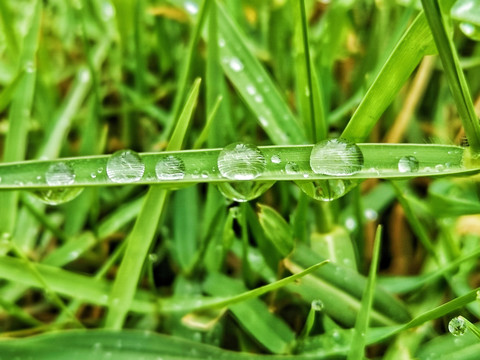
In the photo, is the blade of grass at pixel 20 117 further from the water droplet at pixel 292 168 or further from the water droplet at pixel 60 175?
the water droplet at pixel 292 168

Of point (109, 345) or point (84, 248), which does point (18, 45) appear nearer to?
point (84, 248)

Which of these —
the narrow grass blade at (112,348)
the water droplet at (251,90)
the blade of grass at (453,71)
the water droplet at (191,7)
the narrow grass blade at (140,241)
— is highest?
the water droplet at (191,7)

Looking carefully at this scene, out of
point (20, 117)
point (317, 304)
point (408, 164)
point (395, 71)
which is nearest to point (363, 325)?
point (317, 304)

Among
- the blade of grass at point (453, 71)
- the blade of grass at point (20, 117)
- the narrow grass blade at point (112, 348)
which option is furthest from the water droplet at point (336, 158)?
the blade of grass at point (20, 117)

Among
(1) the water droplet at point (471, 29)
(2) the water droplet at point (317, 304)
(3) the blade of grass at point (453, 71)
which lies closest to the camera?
(3) the blade of grass at point (453, 71)

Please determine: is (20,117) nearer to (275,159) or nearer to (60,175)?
(60,175)

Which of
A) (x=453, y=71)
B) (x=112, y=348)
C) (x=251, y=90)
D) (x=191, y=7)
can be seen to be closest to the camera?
(x=453, y=71)
